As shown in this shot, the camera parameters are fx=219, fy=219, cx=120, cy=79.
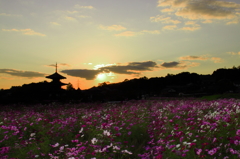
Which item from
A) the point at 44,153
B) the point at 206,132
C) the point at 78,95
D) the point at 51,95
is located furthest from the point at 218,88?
the point at 44,153

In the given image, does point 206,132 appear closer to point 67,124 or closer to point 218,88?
point 67,124

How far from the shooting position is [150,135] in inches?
288

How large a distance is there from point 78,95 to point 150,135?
18836 millimetres

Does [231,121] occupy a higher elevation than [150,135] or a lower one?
higher

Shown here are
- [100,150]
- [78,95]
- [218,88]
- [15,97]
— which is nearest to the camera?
[100,150]

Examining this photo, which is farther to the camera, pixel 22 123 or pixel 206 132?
pixel 22 123

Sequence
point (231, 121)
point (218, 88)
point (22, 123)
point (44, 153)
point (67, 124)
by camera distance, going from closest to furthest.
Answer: point (44, 153)
point (231, 121)
point (67, 124)
point (22, 123)
point (218, 88)

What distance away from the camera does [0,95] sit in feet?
79.9

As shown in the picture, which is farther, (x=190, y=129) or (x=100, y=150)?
(x=190, y=129)

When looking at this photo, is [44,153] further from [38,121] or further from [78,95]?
[78,95]

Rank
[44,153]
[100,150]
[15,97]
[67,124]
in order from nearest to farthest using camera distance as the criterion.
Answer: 1. [100,150]
2. [44,153]
3. [67,124]
4. [15,97]

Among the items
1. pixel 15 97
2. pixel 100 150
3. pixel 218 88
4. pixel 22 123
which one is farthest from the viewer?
pixel 218 88

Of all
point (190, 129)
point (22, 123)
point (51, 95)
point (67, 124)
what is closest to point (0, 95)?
point (51, 95)

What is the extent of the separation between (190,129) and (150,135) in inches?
53.8
